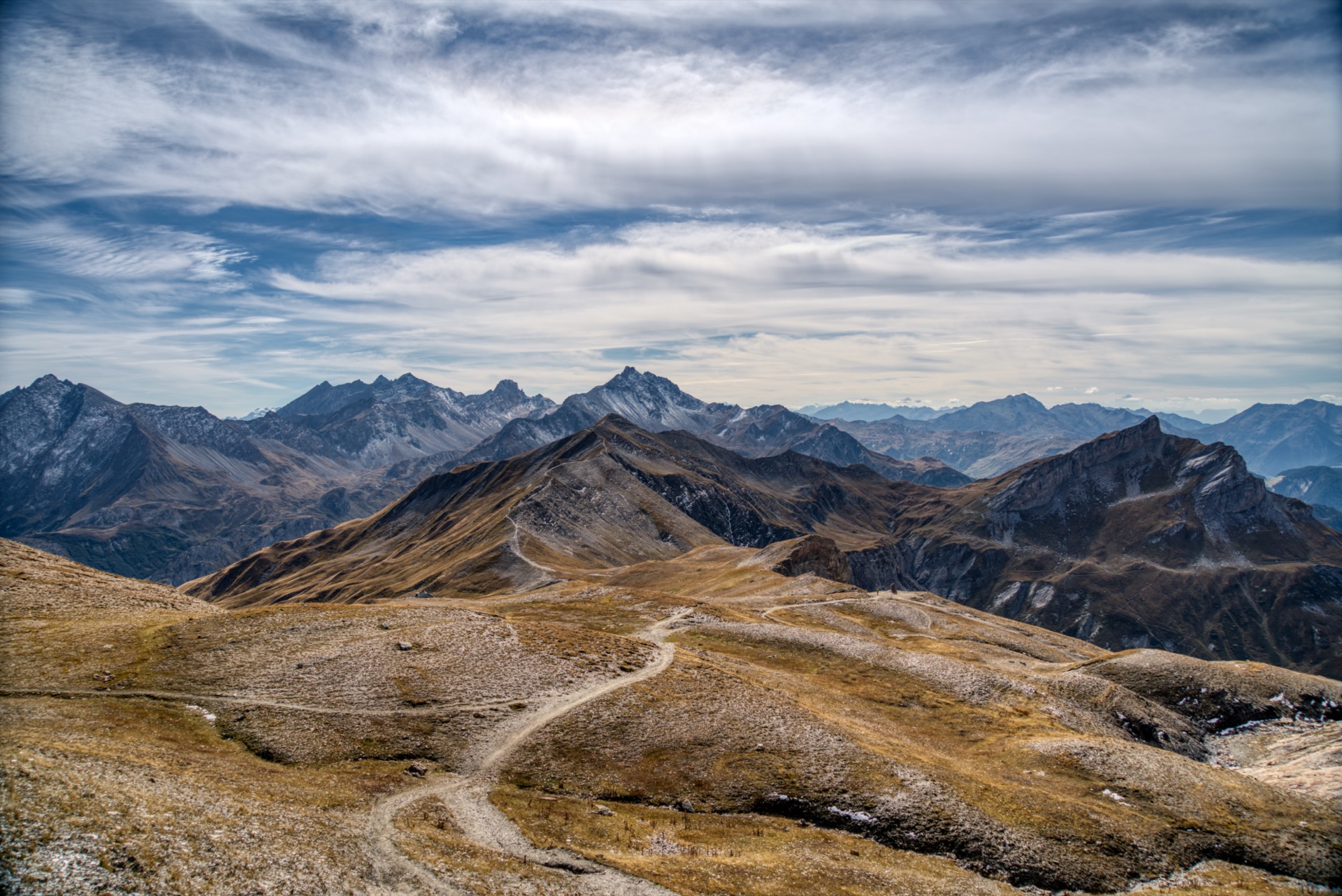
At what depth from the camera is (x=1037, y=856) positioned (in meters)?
51.1

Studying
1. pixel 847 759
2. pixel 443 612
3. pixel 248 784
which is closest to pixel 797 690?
pixel 847 759

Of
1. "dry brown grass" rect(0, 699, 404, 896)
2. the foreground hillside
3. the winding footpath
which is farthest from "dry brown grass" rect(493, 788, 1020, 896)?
"dry brown grass" rect(0, 699, 404, 896)

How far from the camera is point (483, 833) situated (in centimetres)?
4638

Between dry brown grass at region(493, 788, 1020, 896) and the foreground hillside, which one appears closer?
the foreground hillside

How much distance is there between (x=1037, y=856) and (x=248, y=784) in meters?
56.1

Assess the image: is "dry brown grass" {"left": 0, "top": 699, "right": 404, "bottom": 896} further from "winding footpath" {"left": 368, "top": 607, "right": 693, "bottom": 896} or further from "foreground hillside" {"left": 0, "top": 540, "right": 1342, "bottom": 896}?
"winding footpath" {"left": 368, "top": 607, "right": 693, "bottom": 896}

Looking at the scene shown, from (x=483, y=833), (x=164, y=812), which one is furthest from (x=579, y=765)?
(x=164, y=812)

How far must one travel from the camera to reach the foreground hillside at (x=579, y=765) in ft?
127

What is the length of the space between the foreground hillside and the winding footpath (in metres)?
0.23

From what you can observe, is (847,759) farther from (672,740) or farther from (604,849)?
(604,849)

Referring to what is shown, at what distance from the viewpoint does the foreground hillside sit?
38.8 metres

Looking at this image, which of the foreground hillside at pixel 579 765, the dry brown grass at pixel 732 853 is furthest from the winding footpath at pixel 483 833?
the dry brown grass at pixel 732 853

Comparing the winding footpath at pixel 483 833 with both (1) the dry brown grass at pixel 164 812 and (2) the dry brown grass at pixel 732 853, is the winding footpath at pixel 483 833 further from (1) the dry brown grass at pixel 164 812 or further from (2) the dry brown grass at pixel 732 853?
(1) the dry brown grass at pixel 164 812

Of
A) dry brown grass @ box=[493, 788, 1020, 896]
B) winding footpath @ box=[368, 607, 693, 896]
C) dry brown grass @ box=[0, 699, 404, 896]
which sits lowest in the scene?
dry brown grass @ box=[493, 788, 1020, 896]
